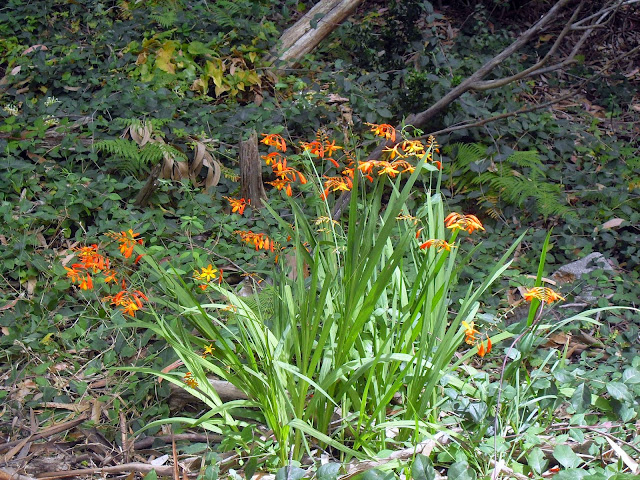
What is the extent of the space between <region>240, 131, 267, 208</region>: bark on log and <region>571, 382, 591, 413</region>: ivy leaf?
2.30 meters

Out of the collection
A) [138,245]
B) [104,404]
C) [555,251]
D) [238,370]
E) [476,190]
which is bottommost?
[555,251]

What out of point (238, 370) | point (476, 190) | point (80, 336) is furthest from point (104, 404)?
point (476, 190)

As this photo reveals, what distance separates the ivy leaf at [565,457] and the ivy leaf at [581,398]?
0.14 m

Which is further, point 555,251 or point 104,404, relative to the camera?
point 555,251

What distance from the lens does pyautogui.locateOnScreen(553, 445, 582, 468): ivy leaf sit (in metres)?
1.80

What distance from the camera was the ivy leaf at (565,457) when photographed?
5.90 ft

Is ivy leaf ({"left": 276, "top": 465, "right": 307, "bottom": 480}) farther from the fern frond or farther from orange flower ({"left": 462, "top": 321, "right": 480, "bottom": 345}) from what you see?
the fern frond

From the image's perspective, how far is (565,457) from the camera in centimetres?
180

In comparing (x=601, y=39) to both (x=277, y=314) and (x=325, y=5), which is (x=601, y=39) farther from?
(x=277, y=314)

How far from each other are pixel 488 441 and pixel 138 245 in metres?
1.56

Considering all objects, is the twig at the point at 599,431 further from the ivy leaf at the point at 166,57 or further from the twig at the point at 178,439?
the ivy leaf at the point at 166,57

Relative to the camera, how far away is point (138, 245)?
8.52 feet

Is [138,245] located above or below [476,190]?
above

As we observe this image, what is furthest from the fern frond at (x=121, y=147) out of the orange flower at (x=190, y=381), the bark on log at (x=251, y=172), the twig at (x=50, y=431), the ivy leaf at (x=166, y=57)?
the orange flower at (x=190, y=381)
